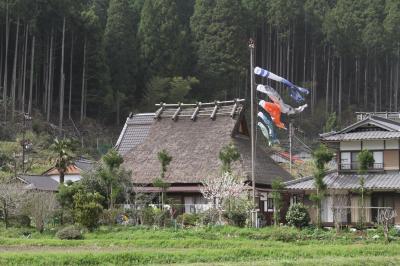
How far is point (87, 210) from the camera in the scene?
22.5m

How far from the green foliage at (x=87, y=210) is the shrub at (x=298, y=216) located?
7.17 metres

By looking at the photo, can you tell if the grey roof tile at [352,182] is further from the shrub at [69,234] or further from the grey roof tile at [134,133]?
the grey roof tile at [134,133]

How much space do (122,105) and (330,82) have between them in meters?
24.7

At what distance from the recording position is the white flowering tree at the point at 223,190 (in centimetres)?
2481

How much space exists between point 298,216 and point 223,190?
326cm

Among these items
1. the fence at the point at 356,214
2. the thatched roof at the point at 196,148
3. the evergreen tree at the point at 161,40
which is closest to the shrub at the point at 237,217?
the fence at the point at 356,214

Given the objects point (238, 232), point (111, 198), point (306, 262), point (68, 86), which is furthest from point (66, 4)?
point (306, 262)

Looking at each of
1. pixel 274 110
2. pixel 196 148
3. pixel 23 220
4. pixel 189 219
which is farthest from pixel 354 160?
pixel 23 220

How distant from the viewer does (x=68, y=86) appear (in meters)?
48.4

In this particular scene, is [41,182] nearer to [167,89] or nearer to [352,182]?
[167,89]

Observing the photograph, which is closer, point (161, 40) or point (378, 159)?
point (378, 159)

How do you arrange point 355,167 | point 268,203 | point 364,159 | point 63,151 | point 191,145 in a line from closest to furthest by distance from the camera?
point 364,159
point 355,167
point 268,203
point 63,151
point 191,145

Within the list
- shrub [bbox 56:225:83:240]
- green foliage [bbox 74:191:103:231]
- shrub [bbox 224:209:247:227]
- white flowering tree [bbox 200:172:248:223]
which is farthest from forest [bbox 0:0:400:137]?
shrub [bbox 224:209:247:227]

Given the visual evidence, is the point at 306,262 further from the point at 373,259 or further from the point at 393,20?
the point at 393,20
